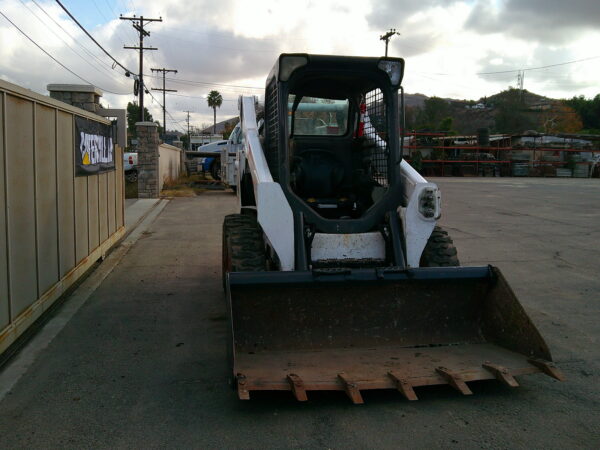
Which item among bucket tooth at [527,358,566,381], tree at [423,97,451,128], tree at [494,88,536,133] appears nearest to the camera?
bucket tooth at [527,358,566,381]

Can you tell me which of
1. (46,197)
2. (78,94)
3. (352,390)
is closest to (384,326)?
(352,390)

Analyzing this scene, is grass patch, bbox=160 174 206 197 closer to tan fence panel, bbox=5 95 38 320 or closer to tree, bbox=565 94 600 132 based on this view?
tan fence panel, bbox=5 95 38 320

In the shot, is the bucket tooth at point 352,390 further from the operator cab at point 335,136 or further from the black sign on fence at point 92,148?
the black sign on fence at point 92,148

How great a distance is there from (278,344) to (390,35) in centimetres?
5052

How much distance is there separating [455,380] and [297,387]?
1093 mm

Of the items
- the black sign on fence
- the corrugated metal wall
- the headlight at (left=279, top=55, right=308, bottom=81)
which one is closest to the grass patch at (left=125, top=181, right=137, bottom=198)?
the black sign on fence

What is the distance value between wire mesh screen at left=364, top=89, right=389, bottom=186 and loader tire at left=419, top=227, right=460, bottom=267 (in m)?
0.75

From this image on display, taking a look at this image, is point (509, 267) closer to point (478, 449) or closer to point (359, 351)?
point (359, 351)

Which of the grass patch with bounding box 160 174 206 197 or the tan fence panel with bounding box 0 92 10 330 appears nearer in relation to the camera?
the tan fence panel with bounding box 0 92 10 330

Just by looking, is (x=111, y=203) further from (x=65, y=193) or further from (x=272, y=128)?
(x=272, y=128)

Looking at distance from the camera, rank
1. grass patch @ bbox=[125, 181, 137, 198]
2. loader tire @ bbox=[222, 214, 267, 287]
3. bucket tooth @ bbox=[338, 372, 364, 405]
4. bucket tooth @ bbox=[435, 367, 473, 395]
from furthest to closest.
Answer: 1. grass patch @ bbox=[125, 181, 137, 198]
2. loader tire @ bbox=[222, 214, 267, 287]
3. bucket tooth @ bbox=[435, 367, 473, 395]
4. bucket tooth @ bbox=[338, 372, 364, 405]

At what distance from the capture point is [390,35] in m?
50.7

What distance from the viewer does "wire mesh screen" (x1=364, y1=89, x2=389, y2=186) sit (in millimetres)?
5551

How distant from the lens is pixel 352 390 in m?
3.63
